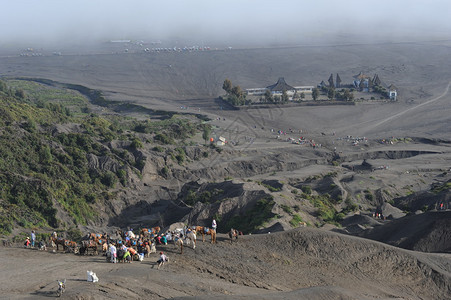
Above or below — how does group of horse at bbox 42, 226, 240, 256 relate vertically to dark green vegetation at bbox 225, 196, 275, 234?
above

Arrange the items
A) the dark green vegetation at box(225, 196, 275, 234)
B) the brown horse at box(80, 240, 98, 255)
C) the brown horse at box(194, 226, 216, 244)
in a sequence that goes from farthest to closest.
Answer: the dark green vegetation at box(225, 196, 275, 234) < the brown horse at box(194, 226, 216, 244) < the brown horse at box(80, 240, 98, 255)

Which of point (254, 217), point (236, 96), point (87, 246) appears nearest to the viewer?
point (87, 246)

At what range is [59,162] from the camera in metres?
48.5

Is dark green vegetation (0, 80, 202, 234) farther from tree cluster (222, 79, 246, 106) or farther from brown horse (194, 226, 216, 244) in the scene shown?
tree cluster (222, 79, 246, 106)

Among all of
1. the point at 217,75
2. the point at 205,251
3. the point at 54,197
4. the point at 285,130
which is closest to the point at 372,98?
the point at 285,130

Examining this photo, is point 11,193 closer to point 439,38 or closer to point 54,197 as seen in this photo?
point 54,197

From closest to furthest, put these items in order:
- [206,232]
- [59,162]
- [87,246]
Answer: [87,246]
[206,232]
[59,162]

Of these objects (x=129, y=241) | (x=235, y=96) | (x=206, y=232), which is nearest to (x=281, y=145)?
(x=235, y=96)

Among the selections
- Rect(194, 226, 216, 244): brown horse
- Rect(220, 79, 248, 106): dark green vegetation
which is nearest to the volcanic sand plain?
Rect(194, 226, 216, 244): brown horse

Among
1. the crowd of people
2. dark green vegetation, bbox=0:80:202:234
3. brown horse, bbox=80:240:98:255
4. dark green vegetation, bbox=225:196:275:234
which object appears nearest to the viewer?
the crowd of people

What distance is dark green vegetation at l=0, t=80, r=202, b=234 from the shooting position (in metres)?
39.1

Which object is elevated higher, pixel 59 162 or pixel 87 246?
pixel 87 246

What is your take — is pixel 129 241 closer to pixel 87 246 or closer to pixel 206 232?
pixel 87 246

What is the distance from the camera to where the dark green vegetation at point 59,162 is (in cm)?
3909
